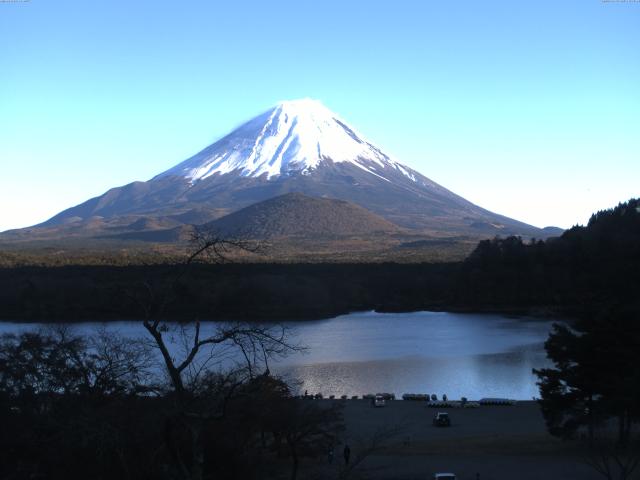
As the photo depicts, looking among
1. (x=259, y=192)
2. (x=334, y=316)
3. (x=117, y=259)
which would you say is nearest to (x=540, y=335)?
→ (x=334, y=316)

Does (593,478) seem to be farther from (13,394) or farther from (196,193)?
(196,193)

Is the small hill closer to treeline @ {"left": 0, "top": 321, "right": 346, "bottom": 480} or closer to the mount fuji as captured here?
the mount fuji

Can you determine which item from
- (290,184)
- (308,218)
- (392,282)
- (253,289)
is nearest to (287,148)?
(290,184)

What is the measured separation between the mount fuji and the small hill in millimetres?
4909

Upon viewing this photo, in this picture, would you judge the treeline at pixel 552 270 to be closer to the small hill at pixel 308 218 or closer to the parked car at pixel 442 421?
the parked car at pixel 442 421

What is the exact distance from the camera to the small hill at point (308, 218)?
80688mm

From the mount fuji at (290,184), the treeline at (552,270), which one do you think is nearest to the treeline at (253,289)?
the treeline at (552,270)

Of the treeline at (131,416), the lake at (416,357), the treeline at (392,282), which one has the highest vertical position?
the treeline at (131,416)

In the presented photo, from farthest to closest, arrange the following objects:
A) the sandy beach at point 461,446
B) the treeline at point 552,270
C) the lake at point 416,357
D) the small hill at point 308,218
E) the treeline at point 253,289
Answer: the small hill at point 308,218 → the treeline at point 552,270 → the treeline at point 253,289 → the lake at point 416,357 → the sandy beach at point 461,446

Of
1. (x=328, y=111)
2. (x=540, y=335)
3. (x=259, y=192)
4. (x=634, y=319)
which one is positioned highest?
(x=328, y=111)

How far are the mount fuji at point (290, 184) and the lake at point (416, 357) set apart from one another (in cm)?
5821

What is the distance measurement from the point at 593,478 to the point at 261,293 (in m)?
27.0

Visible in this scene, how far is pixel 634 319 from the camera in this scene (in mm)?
10805

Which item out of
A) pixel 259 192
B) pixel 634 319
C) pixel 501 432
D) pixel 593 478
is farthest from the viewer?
pixel 259 192
